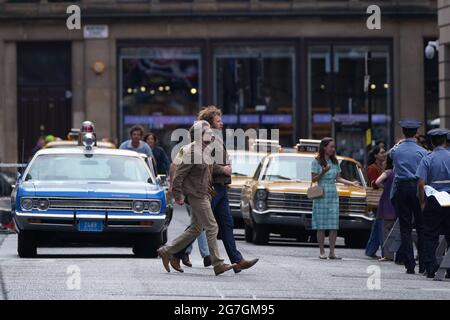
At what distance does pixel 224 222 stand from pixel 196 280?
5.06 ft

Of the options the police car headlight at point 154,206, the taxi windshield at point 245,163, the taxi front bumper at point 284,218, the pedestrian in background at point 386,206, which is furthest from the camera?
the taxi windshield at point 245,163

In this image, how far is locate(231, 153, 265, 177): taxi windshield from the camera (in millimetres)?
27906

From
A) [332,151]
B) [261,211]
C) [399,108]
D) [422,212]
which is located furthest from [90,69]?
[422,212]

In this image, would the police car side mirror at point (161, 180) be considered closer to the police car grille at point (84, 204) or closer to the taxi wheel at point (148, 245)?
the taxi wheel at point (148, 245)

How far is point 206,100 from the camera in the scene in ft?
145

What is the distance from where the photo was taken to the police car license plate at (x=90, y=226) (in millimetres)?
18953

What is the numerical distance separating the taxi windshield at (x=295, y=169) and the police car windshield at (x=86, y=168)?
4.71 m

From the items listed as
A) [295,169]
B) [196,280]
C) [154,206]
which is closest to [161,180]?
[154,206]

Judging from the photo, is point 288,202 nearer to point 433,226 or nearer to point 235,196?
point 235,196

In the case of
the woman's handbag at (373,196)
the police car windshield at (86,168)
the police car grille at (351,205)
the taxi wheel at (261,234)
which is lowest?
the taxi wheel at (261,234)

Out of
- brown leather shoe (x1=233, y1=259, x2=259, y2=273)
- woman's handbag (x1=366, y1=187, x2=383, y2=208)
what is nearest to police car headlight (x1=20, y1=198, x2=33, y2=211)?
brown leather shoe (x1=233, y1=259, x2=259, y2=273)

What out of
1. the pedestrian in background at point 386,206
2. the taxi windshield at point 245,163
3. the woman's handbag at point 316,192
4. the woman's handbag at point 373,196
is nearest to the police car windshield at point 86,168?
the woman's handbag at point 316,192

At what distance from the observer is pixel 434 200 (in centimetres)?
1783

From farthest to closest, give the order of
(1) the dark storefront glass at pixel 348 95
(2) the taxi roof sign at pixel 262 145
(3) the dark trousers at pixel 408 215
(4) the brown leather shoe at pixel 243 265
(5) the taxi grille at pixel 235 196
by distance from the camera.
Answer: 1. (1) the dark storefront glass at pixel 348 95
2. (2) the taxi roof sign at pixel 262 145
3. (5) the taxi grille at pixel 235 196
4. (3) the dark trousers at pixel 408 215
5. (4) the brown leather shoe at pixel 243 265
